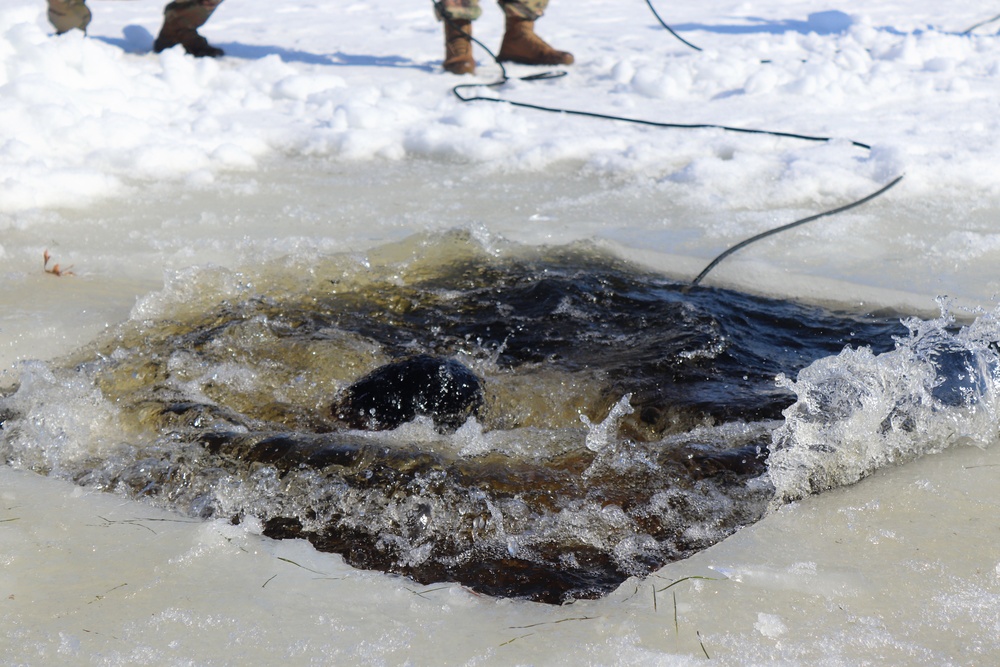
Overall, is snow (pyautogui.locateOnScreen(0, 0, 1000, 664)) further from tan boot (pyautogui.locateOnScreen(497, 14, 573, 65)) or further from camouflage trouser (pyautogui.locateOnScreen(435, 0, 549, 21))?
camouflage trouser (pyautogui.locateOnScreen(435, 0, 549, 21))

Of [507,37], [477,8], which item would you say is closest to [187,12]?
[477,8]

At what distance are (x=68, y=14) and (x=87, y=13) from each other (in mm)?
119

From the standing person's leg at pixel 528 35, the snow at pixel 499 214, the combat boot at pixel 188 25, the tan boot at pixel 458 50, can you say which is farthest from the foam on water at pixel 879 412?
the combat boot at pixel 188 25

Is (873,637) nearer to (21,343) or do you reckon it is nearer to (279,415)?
(279,415)

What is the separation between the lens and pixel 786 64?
592 centimetres

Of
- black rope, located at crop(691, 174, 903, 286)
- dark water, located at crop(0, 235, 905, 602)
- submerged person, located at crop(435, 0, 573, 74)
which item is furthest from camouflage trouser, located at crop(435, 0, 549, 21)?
dark water, located at crop(0, 235, 905, 602)

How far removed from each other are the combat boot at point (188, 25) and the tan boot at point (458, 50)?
5.17 ft

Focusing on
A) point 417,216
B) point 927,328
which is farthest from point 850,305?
point 417,216

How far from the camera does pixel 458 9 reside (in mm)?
5957

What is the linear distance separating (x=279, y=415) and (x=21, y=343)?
2.65ft

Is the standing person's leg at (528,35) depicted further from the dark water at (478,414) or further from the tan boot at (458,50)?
the dark water at (478,414)

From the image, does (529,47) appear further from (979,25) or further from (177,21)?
(979,25)

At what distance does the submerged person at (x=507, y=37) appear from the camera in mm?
5945

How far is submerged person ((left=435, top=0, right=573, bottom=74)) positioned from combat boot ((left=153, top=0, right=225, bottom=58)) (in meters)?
1.58
